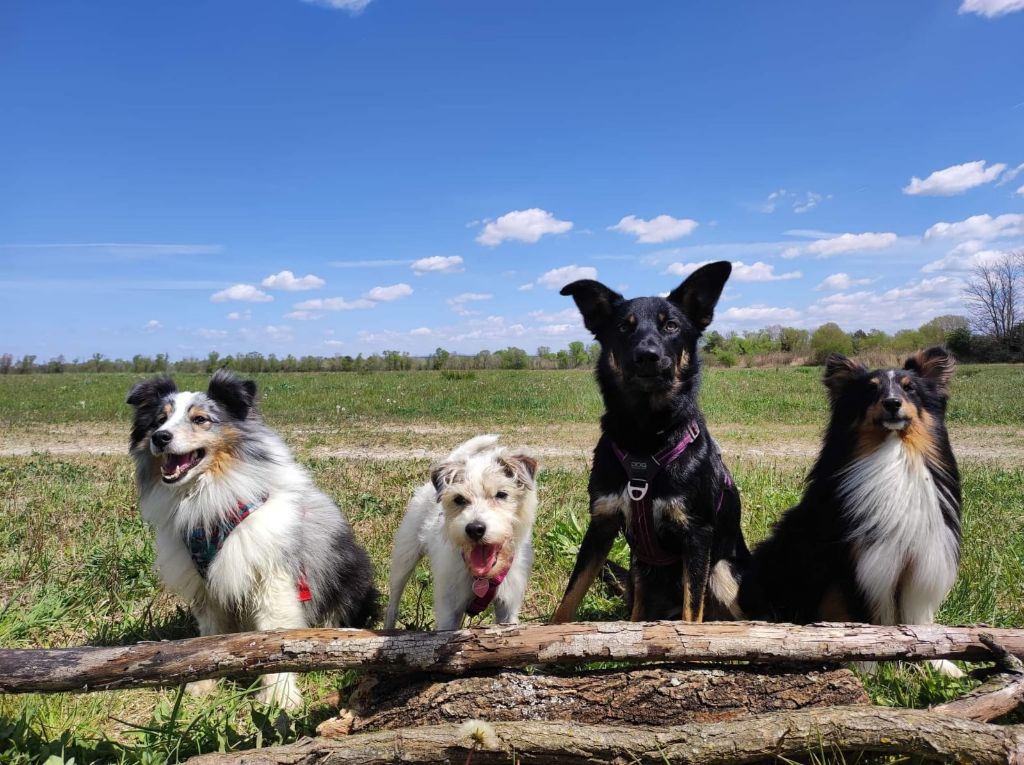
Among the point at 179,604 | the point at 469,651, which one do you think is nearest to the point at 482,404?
the point at 179,604

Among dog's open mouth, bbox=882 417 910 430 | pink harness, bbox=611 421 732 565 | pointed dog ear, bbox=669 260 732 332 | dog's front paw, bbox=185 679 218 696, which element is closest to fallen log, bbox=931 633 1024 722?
dog's open mouth, bbox=882 417 910 430

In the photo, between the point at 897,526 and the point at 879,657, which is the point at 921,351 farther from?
the point at 879,657

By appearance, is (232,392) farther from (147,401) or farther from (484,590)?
(484,590)

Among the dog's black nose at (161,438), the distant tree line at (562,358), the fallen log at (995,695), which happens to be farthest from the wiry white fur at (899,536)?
the distant tree line at (562,358)

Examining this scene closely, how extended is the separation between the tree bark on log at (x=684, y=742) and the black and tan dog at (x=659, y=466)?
92 cm

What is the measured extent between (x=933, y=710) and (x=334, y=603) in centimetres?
343

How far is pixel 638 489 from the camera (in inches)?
137

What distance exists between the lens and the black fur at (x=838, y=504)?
3396mm

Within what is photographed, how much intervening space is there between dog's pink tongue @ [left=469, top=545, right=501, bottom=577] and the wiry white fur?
2.04m

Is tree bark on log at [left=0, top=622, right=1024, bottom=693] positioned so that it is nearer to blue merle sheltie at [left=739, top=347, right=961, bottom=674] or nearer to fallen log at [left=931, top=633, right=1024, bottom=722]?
fallen log at [left=931, top=633, right=1024, bottom=722]

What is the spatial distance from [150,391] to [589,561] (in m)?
3.05

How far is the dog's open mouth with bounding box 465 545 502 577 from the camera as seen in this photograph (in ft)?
11.7

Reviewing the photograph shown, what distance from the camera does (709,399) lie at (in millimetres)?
20953

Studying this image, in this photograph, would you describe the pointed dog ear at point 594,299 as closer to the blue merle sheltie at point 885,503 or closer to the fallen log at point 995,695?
the blue merle sheltie at point 885,503
